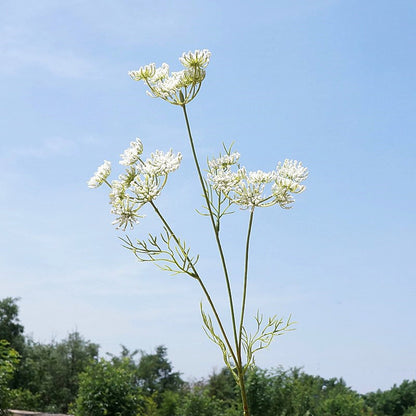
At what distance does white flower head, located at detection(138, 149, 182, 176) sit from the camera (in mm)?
2578

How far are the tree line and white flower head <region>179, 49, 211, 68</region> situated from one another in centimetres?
471

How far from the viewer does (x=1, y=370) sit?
7246 mm

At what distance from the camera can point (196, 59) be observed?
106 inches

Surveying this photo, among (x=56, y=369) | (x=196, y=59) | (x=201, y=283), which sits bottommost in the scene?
(x=201, y=283)

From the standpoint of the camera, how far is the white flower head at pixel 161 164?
2.58 m

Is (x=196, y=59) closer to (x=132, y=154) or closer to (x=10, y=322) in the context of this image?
(x=132, y=154)

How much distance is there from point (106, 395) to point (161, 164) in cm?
542

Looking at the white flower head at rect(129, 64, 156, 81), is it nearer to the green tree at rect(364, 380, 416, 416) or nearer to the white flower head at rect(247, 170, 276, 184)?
the white flower head at rect(247, 170, 276, 184)

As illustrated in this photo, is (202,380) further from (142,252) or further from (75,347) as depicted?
(142,252)

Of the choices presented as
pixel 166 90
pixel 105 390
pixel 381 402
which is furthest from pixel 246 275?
pixel 381 402

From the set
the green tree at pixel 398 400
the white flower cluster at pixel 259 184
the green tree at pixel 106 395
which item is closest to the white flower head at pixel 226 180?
the white flower cluster at pixel 259 184

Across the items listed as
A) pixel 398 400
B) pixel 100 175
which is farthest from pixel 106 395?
pixel 398 400

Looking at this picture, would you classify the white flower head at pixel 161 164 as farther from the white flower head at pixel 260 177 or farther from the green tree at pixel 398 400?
the green tree at pixel 398 400

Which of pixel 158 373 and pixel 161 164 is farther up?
pixel 158 373
